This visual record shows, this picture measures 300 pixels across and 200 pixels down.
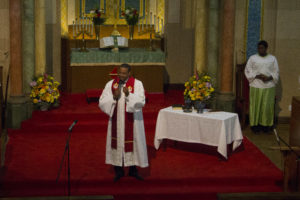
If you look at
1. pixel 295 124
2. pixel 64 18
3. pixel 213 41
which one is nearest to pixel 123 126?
pixel 295 124

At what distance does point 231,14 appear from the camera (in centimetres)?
960

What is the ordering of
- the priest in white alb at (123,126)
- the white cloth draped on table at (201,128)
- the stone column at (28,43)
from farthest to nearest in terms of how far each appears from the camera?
the stone column at (28,43), the white cloth draped on table at (201,128), the priest in white alb at (123,126)

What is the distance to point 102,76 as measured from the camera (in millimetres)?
11016

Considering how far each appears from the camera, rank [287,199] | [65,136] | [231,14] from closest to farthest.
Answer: [287,199], [65,136], [231,14]

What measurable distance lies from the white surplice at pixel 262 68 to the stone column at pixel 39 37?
4.19 meters

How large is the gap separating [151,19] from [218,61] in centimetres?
330

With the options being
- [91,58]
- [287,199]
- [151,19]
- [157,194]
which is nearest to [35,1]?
[91,58]

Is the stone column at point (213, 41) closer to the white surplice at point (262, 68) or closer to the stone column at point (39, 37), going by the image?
the white surplice at point (262, 68)

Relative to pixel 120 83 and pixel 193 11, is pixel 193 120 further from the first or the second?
pixel 193 11

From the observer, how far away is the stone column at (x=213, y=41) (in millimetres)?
9922

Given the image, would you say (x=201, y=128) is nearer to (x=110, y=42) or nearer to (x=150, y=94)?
(x=150, y=94)

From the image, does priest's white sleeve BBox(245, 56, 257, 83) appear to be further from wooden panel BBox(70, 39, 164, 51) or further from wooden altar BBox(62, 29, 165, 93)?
wooden panel BBox(70, 39, 164, 51)

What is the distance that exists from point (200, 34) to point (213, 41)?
17.2 inches

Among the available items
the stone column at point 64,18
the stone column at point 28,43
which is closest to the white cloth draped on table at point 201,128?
the stone column at point 28,43
